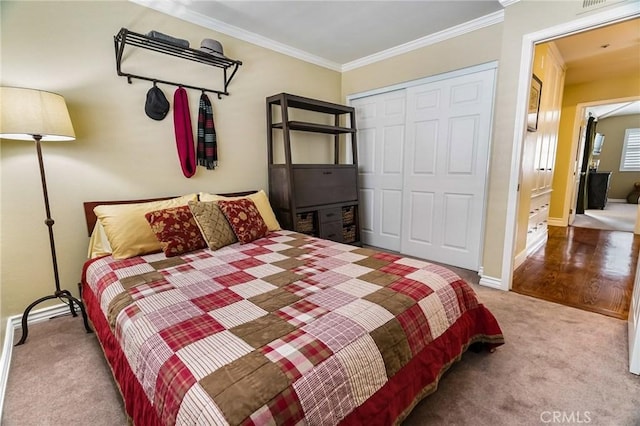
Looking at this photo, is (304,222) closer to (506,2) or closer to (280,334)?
(280,334)

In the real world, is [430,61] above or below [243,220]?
above

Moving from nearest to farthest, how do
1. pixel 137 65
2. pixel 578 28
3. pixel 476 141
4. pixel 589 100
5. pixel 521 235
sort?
pixel 578 28 → pixel 137 65 → pixel 476 141 → pixel 521 235 → pixel 589 100

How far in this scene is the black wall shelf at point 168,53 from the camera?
2.12 meters

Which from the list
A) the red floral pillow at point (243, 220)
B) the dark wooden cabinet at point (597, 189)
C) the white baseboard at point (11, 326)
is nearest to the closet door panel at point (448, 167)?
the red floral pillow at point (243, 220)

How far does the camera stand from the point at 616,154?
25.8 ft

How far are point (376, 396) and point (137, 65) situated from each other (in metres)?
2.76

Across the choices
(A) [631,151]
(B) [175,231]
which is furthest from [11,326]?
(A) [631,151]

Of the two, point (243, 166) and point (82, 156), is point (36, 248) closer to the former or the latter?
point (82, 156)

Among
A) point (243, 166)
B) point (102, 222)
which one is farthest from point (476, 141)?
point (102, 222)

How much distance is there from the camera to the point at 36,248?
2.04 m

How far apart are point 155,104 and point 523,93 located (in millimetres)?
2997

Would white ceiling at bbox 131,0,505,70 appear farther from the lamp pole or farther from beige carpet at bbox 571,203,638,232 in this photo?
beige carpet at bbox 571,203,638,232

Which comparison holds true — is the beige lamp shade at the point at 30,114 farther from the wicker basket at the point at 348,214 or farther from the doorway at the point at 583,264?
the doorway at the point at 583,264

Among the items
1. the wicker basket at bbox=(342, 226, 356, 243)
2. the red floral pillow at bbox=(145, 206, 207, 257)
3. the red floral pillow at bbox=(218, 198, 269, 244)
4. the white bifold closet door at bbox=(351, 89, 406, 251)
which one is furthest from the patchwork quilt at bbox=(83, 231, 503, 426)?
the white bifold closet door at bbox=(351, 89, 406, 251)
